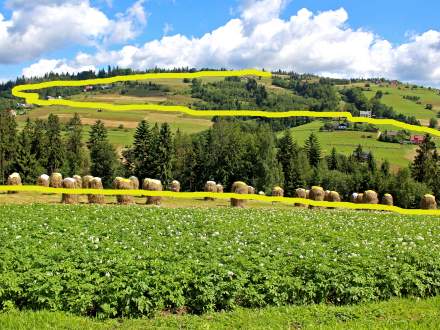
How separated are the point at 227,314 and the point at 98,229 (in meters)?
9.90

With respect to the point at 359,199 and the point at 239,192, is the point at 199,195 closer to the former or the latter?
the point at 239,192

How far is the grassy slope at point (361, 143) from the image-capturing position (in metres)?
127

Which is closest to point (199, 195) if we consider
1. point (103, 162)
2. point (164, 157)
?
point (164, 157)

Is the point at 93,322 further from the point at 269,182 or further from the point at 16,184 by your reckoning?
the point at 269,182

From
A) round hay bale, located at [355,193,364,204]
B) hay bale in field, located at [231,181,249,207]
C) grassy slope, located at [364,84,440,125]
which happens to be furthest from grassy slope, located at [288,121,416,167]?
hay bale in field, located at [231,181,249,207]

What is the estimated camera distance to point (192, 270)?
45.2 feet

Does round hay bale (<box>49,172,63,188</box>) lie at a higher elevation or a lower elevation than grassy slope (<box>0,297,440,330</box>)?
higher

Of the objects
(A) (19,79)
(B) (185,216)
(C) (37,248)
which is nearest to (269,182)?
(B) (185,216)

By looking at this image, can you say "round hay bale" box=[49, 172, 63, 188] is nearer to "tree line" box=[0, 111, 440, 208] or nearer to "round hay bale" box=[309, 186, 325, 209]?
"round hay bale" box=[309, 186, 325, 209]

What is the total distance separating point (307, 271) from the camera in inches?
576

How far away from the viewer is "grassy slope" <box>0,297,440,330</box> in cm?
1177

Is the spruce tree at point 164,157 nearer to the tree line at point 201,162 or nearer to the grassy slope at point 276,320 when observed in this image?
the tree line at point 201,162

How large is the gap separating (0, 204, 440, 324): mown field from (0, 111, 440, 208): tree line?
67.7m

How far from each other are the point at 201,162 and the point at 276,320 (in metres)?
81.6
